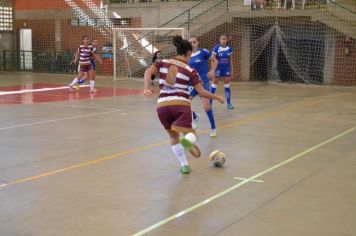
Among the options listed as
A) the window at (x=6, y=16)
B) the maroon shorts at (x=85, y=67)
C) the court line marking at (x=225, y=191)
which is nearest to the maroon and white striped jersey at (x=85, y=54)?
the maroon shorts at (x=85, y=67)

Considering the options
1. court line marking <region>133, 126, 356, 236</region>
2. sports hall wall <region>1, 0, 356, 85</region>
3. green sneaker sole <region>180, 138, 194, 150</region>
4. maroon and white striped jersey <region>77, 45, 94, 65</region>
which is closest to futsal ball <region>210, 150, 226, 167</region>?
court line marking <region>133, 126, 356, 236</region>

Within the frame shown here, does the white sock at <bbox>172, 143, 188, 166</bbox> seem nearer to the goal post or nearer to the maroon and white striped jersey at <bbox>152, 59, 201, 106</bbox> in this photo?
the maroon and white striped jersey at <bbox>152, 59, 201, 106</bbox>

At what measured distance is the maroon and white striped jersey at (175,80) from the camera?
6.95m

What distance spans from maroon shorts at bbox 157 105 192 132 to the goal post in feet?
60.0

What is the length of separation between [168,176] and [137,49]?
19.9 m

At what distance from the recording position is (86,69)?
19.3 metres

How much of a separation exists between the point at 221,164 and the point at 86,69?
497 inches

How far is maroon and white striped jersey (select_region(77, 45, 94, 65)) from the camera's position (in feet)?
62.2

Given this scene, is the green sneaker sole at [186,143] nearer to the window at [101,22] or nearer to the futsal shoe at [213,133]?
the futsal shoe at [213,133]

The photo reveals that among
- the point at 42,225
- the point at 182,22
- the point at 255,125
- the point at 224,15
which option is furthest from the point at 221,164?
the point at 182,22

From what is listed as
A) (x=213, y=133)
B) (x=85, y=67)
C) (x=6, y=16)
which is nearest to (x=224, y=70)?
(x=213, y=133)

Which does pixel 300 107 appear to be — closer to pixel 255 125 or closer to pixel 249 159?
pixel 255 125

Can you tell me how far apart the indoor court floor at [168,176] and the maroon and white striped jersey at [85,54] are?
556 cm

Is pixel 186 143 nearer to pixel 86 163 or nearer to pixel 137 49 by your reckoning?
pixel 86 163
